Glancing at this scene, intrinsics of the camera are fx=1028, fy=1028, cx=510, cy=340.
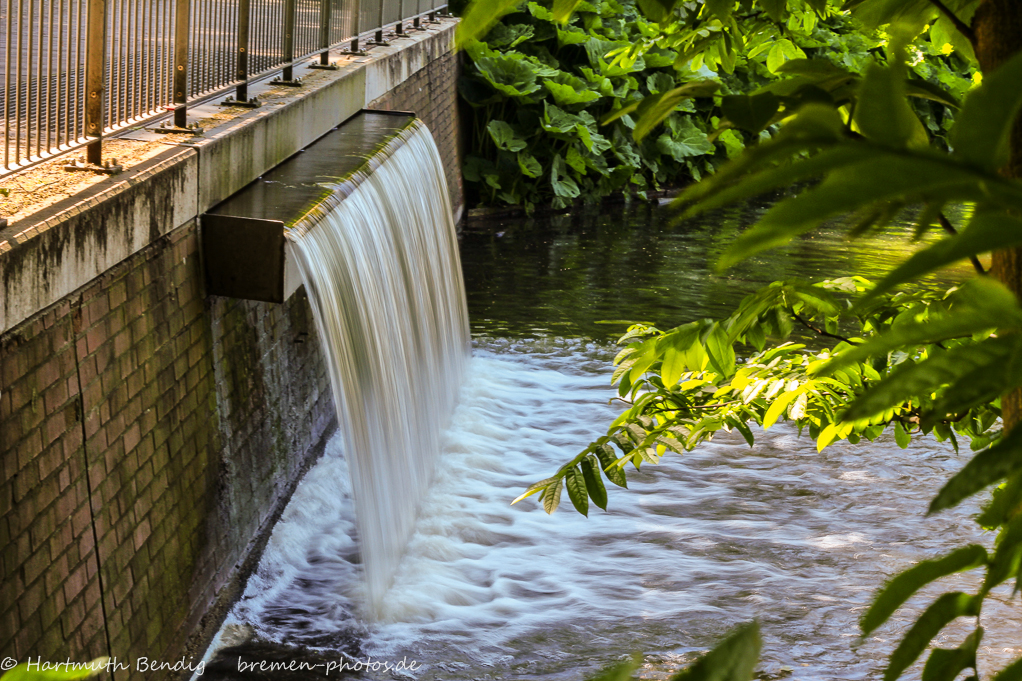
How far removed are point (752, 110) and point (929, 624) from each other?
42 cm

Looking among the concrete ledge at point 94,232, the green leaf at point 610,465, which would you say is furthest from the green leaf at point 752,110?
the concrete ledge at point 94,232

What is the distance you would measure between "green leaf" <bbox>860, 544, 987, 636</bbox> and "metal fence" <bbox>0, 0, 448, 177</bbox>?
297 cm

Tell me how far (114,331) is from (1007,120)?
328 cm

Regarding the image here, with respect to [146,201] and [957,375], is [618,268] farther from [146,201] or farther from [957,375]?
[957,375]

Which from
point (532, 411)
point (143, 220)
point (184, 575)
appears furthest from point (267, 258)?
point (532, 411)

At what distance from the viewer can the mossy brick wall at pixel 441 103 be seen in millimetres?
9836

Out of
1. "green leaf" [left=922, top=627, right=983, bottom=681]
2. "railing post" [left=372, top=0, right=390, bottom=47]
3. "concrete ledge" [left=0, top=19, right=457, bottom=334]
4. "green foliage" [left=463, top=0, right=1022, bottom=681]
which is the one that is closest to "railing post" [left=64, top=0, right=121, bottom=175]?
"concrete ledge" [left=0, top=19, right=457, bottom=334]

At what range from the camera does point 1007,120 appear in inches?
17.1

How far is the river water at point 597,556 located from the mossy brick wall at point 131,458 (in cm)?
49

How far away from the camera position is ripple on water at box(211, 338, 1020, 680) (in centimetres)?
451

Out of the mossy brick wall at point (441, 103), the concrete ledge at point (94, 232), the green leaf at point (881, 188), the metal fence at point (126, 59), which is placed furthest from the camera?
the mossy brick wall at point (441, 103)

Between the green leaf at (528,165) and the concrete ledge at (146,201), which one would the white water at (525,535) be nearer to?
the concrete ledge at (146,201)

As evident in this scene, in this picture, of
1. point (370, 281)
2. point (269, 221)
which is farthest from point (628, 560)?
point (269, 221)

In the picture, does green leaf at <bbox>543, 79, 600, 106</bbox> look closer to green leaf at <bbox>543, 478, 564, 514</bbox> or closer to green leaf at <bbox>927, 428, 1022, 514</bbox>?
green leaf at <bbox>543, 478, 564, 514</bbox>
